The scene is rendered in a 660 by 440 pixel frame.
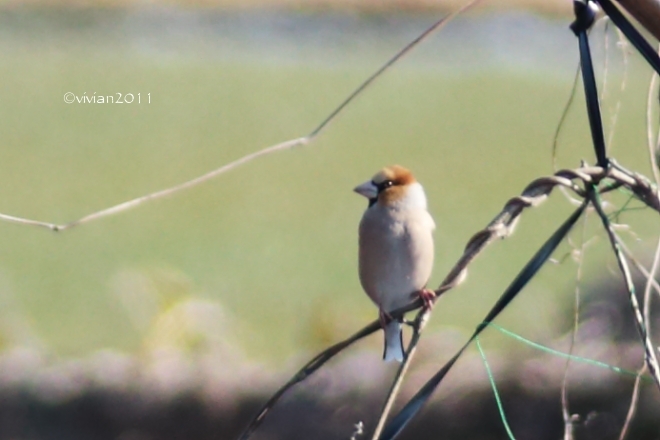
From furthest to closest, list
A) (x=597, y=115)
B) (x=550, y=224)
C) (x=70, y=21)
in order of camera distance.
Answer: (x=70, y=21) → (x=550, y=224) → (x=597, y=115)

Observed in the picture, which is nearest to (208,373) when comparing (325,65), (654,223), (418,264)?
(418,264)

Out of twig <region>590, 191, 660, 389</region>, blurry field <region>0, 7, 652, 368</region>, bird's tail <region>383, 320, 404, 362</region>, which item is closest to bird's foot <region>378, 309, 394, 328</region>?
twig <region>590, 191, 660, 389</region>

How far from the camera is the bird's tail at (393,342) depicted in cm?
126

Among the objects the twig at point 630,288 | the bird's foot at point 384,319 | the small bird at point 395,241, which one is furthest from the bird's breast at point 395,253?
the twig at point 630,288

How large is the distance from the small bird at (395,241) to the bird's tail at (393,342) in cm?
2

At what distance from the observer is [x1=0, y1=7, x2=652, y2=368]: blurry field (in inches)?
127

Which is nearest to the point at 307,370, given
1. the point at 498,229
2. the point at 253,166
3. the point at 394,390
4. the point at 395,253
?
the point at 394,390

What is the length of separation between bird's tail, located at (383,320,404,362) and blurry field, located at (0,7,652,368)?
125 cm

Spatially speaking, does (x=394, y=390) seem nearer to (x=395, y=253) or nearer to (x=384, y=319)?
(x=384, y=319)

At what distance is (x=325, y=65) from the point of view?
5.59m

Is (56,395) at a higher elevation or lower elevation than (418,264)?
lower

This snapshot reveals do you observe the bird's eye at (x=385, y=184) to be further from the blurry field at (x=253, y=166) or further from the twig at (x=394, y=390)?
the blurry field at (x=253, y=166)

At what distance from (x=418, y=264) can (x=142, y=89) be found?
414cm

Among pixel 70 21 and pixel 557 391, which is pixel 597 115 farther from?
pixel 70 21
